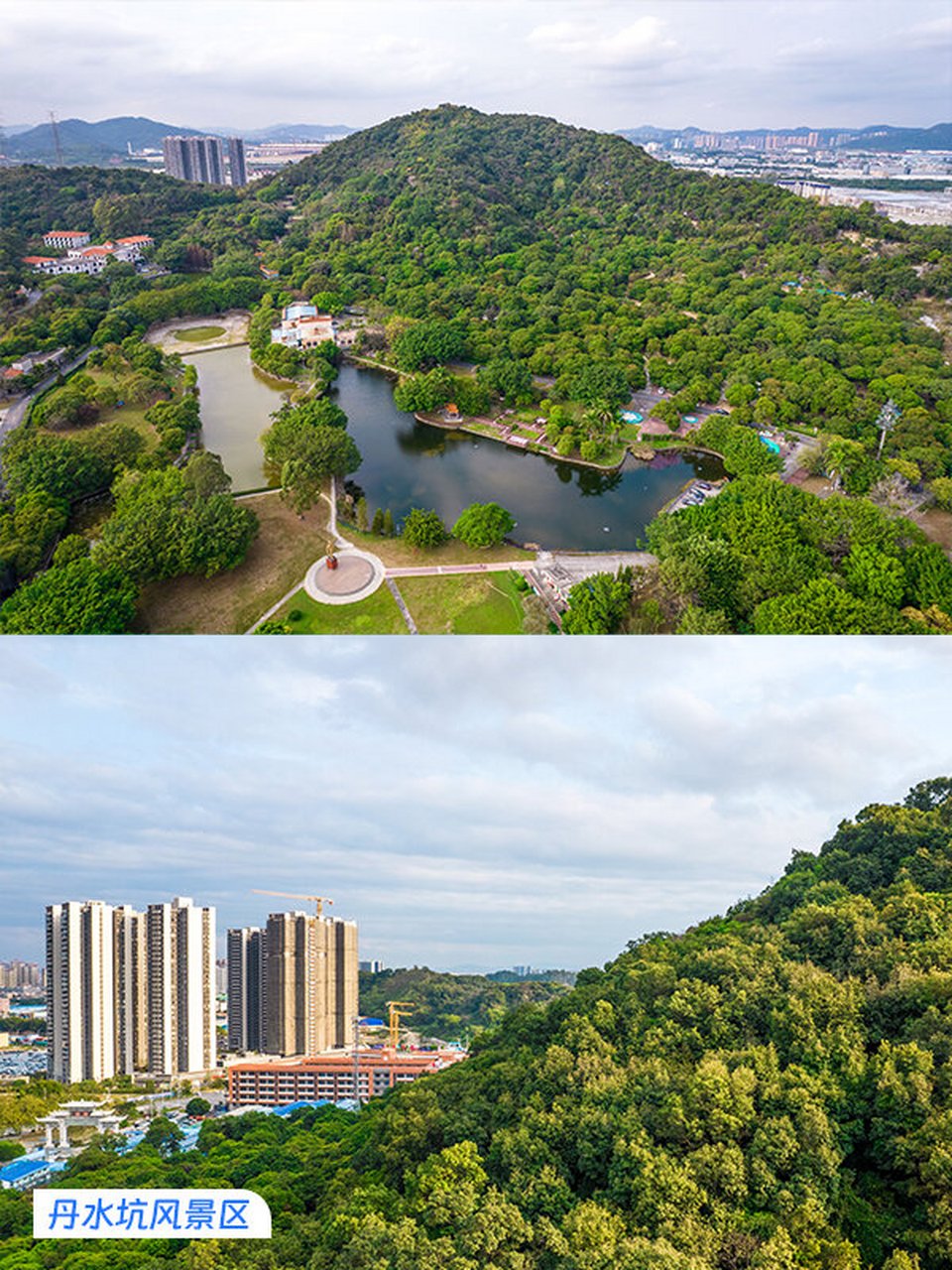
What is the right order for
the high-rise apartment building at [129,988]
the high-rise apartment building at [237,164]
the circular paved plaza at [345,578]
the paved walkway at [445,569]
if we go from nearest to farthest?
the high-rise apartment building at [129,988], the circular paved plaza at [345,578], the paved walkway at [445,569], the high-rise apartment building at [237,164]

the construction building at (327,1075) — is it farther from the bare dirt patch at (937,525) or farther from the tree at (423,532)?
the bare dirt patch at (937,525)

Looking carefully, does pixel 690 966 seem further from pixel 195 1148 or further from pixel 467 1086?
pixel 195 1148

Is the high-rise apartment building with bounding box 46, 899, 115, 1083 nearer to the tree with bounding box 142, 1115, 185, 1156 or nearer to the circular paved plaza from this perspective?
the tree with bounding box 142, 1115, 185, 1156

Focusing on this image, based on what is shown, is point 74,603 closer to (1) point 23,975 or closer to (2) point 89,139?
(1) point 23,975

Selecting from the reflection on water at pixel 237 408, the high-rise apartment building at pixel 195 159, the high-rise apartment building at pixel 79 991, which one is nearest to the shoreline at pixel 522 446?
the reflection on water at pixel 237 408

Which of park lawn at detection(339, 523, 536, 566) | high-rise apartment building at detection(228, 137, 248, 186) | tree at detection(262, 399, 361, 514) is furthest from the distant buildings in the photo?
high-rise apartment building at detection(228, 137, 248, 186)
